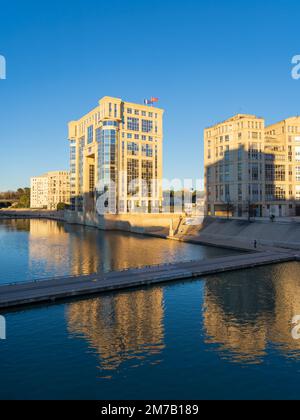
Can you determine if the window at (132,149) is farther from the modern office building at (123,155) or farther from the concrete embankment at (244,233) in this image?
the concrete embankment at (244,233)

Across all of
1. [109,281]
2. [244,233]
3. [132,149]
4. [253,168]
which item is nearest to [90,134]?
[132,149]

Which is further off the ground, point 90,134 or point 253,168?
point 90,134

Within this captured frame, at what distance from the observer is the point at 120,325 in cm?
2600

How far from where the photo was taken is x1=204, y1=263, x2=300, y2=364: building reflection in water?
22.1 m

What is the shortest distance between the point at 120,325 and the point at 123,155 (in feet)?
341

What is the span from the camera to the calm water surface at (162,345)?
17531 mm

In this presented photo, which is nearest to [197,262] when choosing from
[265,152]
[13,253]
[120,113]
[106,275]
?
[106,275]

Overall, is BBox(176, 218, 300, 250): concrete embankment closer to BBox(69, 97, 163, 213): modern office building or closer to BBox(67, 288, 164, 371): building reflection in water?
BBox(69, 97, 163, 213): modern office building

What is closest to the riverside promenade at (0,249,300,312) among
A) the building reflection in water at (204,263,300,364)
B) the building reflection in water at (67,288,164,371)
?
the building reflection in water at (67,288,164,371)

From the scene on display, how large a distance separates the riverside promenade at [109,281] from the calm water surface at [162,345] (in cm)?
156

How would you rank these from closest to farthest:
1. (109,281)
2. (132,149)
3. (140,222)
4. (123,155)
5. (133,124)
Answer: (109,281) → (140,222) → (123,155) → (132,149) → (133,124)

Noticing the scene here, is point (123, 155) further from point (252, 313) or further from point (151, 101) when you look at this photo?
point (252, 313)

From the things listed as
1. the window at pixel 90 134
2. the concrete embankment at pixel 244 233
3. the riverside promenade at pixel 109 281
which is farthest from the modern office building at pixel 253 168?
the riverside promenade at pixel 109 281
